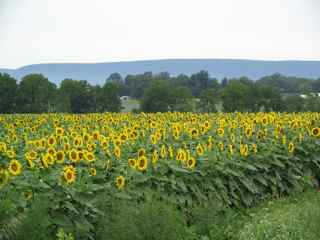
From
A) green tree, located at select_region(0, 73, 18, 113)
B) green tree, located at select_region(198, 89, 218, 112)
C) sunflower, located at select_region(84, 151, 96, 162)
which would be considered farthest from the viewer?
green tree, located at select_region(0, 73, 18, 113)

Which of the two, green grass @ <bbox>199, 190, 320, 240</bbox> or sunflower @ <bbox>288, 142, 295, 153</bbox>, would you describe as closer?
green grass @ <bbox>199, 190, 320, 240</bbox>

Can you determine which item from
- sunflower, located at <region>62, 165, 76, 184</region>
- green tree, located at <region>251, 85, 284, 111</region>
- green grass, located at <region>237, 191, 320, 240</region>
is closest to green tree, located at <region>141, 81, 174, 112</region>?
green tree, located at <region>251, 85, 284, 111</region>

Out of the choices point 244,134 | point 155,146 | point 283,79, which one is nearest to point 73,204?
point 155,146

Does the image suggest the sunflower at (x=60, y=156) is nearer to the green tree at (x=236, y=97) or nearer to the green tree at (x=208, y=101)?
the green tree at (x=208, y=101)

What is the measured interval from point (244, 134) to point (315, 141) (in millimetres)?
1289

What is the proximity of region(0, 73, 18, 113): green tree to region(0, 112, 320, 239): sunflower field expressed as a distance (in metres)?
36.2

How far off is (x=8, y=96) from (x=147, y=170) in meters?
39.9

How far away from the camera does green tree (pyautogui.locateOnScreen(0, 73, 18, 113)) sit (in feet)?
148

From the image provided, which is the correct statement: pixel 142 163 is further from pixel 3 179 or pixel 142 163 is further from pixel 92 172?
pixel 3 179

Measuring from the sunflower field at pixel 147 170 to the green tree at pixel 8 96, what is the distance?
119 feet

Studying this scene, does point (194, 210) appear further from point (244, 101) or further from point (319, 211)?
point (244, 101)

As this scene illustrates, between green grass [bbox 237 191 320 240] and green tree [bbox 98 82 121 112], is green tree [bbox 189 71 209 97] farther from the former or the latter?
green grass [bbox 237 191 320 240]

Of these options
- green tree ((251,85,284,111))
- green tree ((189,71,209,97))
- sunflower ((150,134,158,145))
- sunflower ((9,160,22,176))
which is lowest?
green tree ((189,71,209,97))

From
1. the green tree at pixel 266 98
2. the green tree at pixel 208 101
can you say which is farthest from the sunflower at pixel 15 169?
the green tree at pixel 266 98
